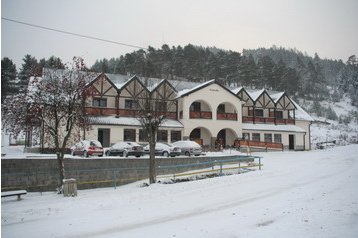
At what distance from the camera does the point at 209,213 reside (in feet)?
33.8

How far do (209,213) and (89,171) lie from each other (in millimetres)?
13013

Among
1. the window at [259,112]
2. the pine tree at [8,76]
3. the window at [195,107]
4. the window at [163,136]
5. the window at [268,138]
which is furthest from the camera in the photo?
the pine tree at [8,76]

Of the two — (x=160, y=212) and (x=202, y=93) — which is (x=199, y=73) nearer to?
(x=202, y=93)

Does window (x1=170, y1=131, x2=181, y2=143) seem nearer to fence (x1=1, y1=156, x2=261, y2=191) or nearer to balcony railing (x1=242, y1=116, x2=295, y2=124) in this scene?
balcony railing (x1=242, y1=116, x2=295, y2=124)

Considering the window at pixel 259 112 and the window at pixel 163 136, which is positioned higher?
the window at pixel 259 112

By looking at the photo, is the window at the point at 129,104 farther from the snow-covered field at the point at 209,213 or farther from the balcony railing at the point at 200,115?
the snow-covered field at the point at 209,213

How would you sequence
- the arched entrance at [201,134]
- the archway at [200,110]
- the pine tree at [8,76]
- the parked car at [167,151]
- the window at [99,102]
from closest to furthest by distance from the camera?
the parked car at [167,151] < the window at [99,102] < the archway at [200,110] < the arched entrance at [201,134] < the pine tree at [8,76]

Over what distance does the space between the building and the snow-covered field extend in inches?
676

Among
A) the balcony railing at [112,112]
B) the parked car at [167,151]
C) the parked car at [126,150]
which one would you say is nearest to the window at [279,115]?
the balcony railing at [112,112]

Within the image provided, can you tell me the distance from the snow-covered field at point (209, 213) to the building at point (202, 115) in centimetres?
1718

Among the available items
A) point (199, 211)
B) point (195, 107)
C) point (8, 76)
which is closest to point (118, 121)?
point (195, 107)

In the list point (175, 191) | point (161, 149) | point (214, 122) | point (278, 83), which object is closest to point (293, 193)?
point (175, 191)

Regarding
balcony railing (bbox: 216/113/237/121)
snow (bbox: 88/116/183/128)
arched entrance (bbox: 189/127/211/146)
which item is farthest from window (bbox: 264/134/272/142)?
snow (bbox: 88/116/183/128)

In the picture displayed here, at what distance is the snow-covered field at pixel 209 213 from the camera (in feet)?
27.6
